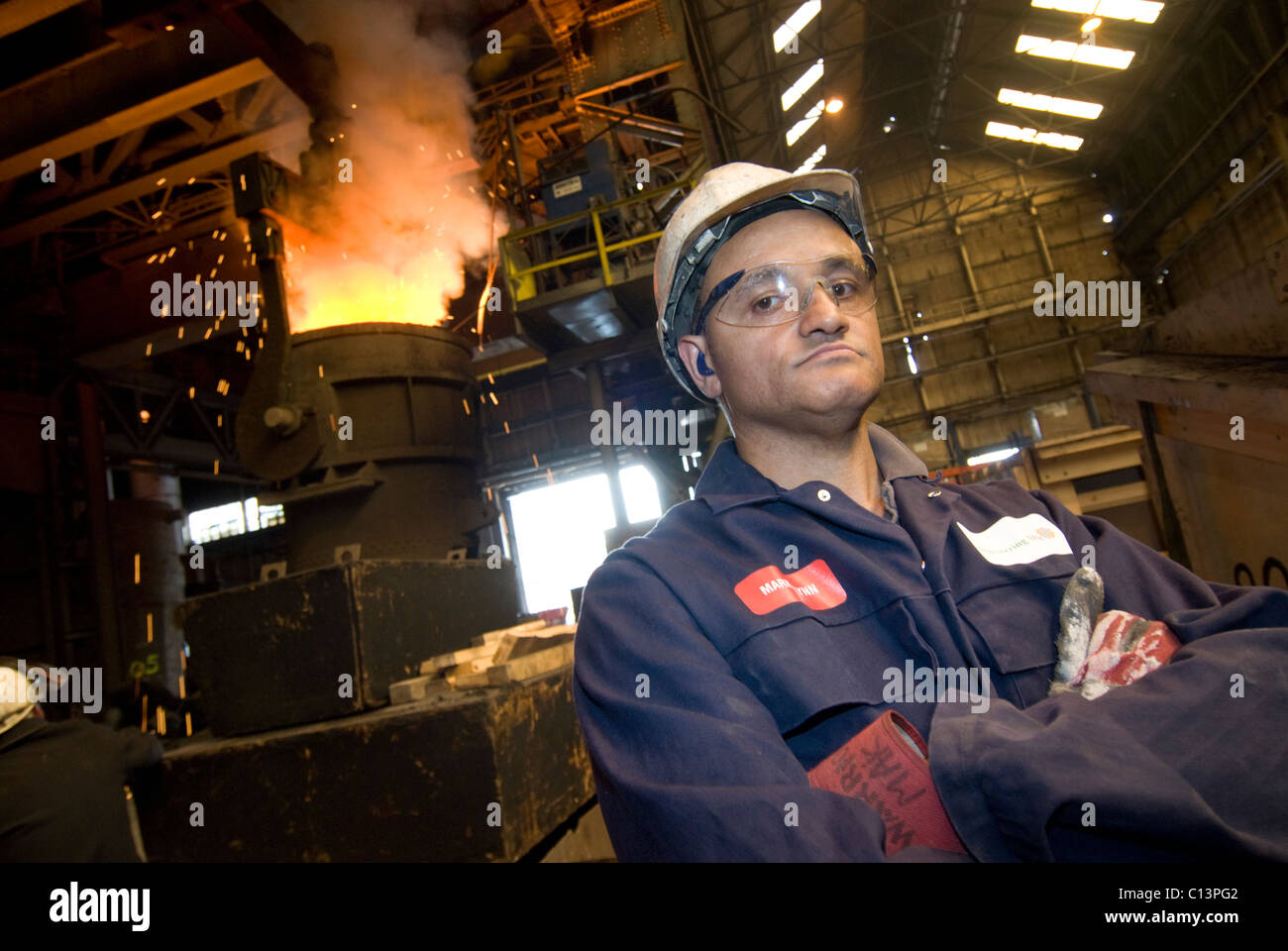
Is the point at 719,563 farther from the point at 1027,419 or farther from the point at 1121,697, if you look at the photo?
the point at 1027,419

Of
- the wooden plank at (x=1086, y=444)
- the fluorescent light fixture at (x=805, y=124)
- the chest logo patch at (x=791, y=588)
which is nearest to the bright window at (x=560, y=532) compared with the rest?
the fluorescent light fixture at (x=805, y=124)

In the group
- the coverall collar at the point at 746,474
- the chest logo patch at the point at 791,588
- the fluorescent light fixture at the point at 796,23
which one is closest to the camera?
the chest logo patch at the point at 791,588

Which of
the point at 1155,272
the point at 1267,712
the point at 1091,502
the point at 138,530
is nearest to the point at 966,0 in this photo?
the point at 1155,272

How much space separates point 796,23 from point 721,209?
11.8 m

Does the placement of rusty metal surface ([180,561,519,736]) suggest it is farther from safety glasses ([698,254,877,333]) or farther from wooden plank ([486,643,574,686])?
safety glasses ([698,254,877,333])

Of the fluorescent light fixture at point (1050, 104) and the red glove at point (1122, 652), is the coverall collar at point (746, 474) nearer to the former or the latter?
the red glove at point (1122, 652)

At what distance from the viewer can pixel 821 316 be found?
157cm

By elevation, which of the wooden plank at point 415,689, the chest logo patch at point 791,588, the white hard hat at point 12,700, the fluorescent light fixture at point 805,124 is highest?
the fluorescent light fixture at point 805,124

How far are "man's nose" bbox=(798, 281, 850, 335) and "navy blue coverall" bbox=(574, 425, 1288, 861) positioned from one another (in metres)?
0.35

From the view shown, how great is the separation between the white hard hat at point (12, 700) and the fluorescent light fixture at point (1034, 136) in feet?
62.7

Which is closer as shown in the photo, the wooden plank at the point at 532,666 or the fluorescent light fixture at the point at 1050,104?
the wooden plank at the point at 532,666

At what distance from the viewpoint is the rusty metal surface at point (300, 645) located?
2.48 metres

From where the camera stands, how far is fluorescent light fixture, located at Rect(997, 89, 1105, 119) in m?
14.5

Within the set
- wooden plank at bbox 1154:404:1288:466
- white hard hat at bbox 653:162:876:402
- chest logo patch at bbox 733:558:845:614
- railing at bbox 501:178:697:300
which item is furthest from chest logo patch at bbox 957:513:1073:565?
railing at bbox 501:178:697:300
